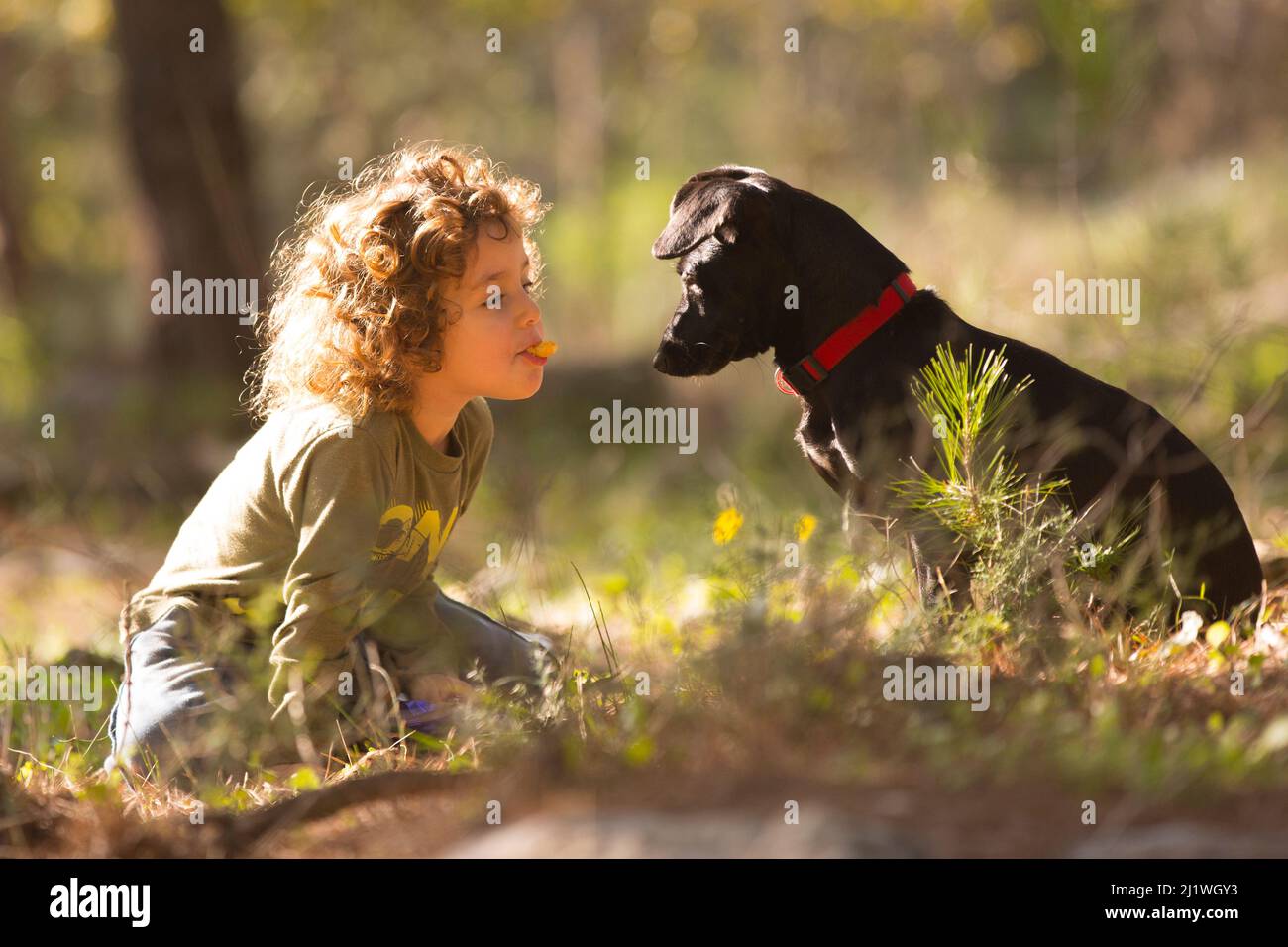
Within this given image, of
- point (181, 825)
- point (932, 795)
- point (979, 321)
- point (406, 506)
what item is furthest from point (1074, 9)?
point (181, 825)

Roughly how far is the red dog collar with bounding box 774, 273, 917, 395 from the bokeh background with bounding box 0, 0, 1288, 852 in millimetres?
377

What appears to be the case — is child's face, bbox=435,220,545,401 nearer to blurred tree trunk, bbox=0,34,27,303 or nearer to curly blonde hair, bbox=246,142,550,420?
curly blonde hair, bbox=246,142,550,420

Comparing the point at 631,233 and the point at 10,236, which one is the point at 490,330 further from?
the point at 631,233

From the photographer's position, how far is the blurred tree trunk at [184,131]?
9.86 m

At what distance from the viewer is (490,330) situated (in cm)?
369

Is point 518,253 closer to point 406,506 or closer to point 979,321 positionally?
point 406,506

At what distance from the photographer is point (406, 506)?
370 cm

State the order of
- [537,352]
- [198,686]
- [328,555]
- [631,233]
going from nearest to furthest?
[328,555] < [198,686] < [537,352] < [631,233]

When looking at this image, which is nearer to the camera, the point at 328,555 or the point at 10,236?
the point at 328,555

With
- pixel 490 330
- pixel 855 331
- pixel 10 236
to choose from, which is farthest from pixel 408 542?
pixel 10 236

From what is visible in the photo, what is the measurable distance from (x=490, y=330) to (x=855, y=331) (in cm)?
102

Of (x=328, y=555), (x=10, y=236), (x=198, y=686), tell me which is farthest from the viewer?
(x=10, y=236)

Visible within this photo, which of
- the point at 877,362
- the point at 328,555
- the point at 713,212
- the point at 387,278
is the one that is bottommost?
the point at 328,555

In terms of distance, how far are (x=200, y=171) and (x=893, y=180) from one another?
11990 millimetres
